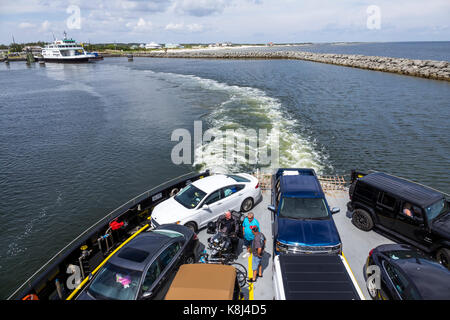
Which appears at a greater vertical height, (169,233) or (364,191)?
(364,191)

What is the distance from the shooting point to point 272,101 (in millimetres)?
40219

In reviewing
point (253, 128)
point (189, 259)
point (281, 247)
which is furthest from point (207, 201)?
point (253, 128)

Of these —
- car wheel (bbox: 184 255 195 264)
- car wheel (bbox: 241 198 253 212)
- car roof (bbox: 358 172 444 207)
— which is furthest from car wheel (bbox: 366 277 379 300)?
car wheel (bbox: 241 198 253 212)

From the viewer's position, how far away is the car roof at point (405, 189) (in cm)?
798

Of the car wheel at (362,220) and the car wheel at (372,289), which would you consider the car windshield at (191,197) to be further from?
the car wheel at (372,289)

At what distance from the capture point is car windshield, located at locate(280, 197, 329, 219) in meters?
8.37

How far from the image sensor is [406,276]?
5656 mm

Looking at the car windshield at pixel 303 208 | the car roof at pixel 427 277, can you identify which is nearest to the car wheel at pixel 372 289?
the car roof at pixel 427 277

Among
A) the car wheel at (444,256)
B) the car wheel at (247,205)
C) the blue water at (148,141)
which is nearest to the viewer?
the car wheel at (444,256)

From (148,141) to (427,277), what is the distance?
24.2 metres

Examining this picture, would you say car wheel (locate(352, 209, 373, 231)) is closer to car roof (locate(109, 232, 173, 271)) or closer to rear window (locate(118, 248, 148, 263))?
car roof (locate(109, 232, 173, 271))

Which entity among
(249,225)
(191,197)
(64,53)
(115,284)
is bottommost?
(115,284)

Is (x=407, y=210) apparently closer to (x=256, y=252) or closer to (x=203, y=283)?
(x=256, y=252)
